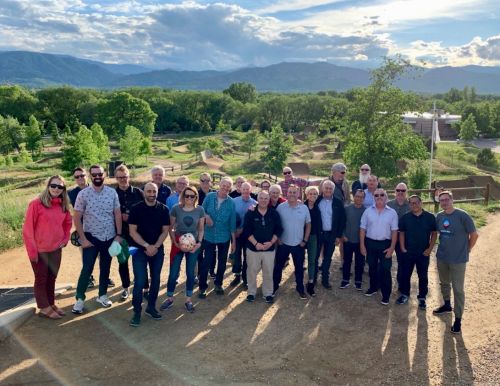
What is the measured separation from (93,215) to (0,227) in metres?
6.58

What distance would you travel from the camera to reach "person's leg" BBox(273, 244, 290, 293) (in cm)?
691

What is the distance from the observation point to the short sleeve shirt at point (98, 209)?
5898mm

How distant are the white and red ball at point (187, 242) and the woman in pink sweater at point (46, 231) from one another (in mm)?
1566

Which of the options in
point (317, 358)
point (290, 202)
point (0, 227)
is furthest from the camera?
point (0, 227)

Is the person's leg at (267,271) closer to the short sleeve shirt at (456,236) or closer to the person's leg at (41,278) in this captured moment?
the short sleeve shirt at (456,236)

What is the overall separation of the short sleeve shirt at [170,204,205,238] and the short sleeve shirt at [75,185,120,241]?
0.84 m

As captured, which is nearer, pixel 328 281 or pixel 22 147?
pixel 328 281

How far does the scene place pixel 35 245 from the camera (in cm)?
564

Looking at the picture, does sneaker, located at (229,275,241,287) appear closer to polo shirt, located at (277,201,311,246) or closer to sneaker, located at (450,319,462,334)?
polo shirt, located at (277,201,311,246)

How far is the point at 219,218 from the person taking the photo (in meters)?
6.78

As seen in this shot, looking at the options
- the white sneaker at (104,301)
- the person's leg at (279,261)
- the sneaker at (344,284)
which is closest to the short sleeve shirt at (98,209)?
the white sneaker at (104,301)

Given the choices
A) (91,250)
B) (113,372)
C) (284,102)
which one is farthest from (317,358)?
(284,102)

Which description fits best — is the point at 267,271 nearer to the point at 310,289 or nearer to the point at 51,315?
the point at 310,289

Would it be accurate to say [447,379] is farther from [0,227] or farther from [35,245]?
[0,227]
